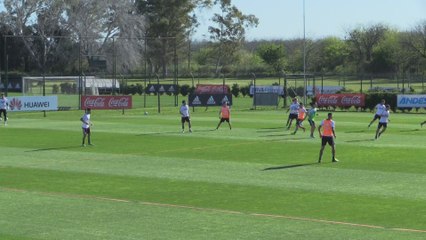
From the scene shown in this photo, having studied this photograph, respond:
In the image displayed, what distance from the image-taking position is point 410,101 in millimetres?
60469

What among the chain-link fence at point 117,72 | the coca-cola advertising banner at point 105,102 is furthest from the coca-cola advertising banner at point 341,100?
the chain-link fence at point 117,72

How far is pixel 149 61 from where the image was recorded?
349 feet

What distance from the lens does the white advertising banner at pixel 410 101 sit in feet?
197

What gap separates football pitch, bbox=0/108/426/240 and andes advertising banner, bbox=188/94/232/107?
2253cm

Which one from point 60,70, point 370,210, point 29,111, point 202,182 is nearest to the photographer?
point 370,210

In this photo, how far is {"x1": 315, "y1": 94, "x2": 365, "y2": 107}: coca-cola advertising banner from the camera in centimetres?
6294

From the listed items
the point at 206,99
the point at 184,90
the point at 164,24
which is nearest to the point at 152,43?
the point at 164,24

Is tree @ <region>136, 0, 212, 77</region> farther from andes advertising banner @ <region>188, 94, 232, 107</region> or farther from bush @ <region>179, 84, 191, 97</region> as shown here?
andes advertising banner @ <region>188, 94, 232, 107</region>

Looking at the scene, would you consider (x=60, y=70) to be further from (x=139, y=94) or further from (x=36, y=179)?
(x=36, y=179)

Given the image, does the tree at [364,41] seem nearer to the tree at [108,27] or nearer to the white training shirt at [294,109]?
the tree at [108,27]

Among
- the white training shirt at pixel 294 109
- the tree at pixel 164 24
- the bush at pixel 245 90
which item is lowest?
the white training shirt at pixel 294 109

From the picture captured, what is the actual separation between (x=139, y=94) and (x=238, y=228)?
78.2m

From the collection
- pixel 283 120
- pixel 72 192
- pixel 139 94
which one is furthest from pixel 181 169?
pixel 139 94

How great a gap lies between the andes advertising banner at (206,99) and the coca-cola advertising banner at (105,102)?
5338 mm
